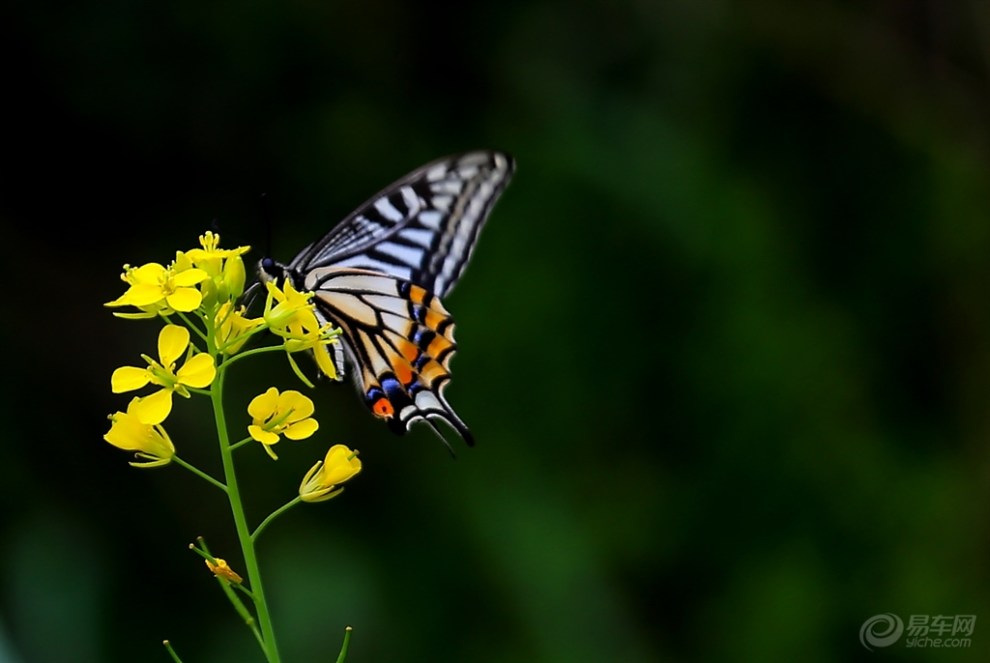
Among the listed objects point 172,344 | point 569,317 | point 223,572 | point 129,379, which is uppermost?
point 172,344

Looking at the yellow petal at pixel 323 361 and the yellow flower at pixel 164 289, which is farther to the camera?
the yellow petal at pixel 323 361

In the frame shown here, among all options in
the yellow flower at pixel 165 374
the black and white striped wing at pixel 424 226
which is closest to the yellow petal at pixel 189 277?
the yellow flower at pixel 165 374

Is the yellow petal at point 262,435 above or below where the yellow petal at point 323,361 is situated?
below

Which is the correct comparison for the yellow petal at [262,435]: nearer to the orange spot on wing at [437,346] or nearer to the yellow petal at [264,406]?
the yellow petal at [264,406]

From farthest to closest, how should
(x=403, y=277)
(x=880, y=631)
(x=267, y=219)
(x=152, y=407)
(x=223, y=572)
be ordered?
(x=880, y=631) → (x=403, y=277) → (x=267, y=219) → (x=152, y=407) → (x=223, y=572)

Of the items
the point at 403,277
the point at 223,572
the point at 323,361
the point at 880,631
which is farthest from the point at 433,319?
the point at 880,631

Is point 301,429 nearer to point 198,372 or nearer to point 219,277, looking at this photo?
point 198,372

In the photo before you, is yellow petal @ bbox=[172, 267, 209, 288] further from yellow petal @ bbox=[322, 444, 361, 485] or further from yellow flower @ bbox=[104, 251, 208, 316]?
yellow petal @ bbox=[322, 444, 361, 485]
